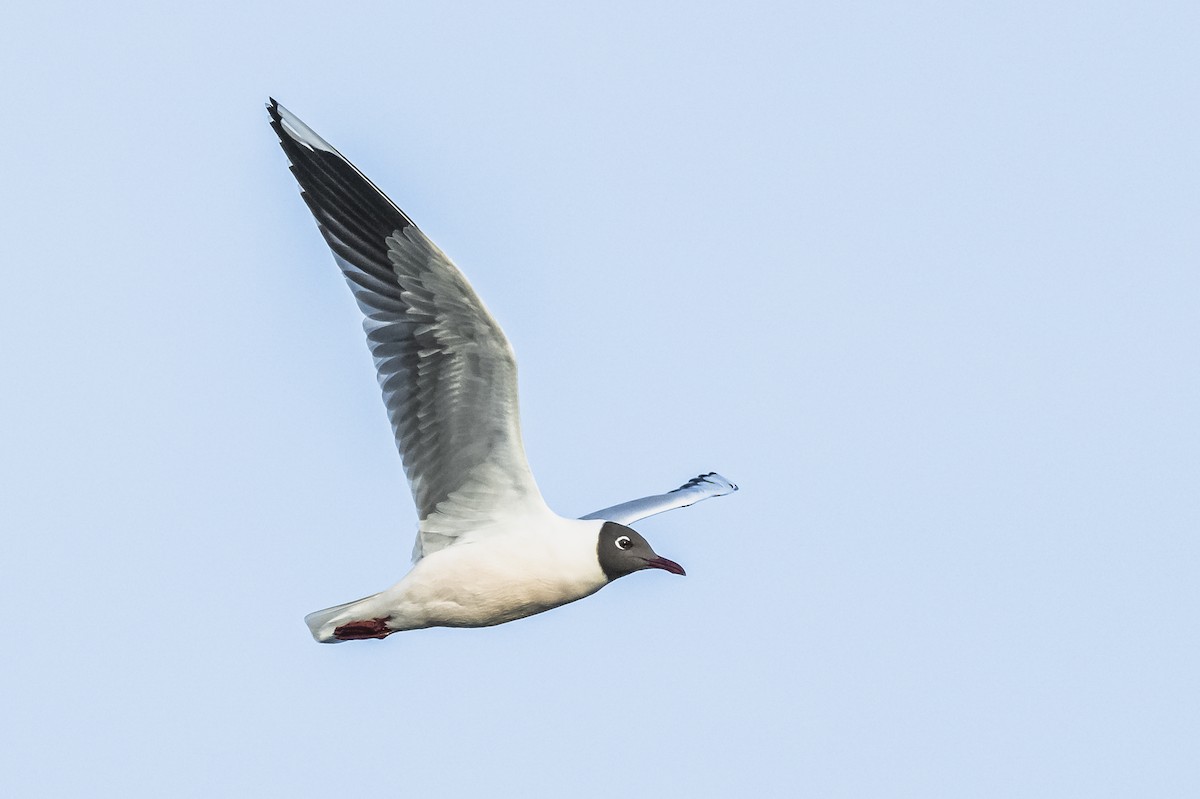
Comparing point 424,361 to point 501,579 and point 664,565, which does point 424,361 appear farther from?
point 664,565

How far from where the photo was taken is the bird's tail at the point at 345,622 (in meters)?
11.1

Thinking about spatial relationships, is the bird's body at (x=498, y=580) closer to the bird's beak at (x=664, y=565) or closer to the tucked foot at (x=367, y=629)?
the tucked foot at (x=367, y=629)

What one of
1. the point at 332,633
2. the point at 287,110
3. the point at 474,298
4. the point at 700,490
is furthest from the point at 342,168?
the point at 700,490

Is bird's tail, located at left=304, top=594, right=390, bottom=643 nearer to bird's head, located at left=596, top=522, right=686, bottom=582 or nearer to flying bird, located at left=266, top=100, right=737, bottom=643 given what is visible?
flying bird, located at left=266, top=100, right=737, bottom=643

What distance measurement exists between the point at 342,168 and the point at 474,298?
1207 millimetres

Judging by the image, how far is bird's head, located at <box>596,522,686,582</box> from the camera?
11.0 metres

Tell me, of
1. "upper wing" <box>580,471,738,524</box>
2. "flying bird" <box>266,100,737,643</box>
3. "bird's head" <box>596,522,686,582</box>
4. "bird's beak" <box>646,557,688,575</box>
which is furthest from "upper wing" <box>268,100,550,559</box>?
"upper wing" <box>580,471,738,524</box>

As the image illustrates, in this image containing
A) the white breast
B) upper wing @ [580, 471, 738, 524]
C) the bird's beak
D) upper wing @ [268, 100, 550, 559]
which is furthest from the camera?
upper wing @ [580, 471, 738, 524]

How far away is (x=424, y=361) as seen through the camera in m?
10.9

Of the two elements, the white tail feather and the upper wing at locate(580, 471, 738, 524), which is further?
the upper wing at locate(580, 471, 738, 524)

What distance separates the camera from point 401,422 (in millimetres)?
11172

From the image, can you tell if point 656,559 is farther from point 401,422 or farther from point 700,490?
A: point 700,490

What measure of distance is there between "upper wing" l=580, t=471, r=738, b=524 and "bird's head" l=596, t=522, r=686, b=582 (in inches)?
33.2

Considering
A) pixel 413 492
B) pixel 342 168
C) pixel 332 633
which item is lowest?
pixel 332 633
